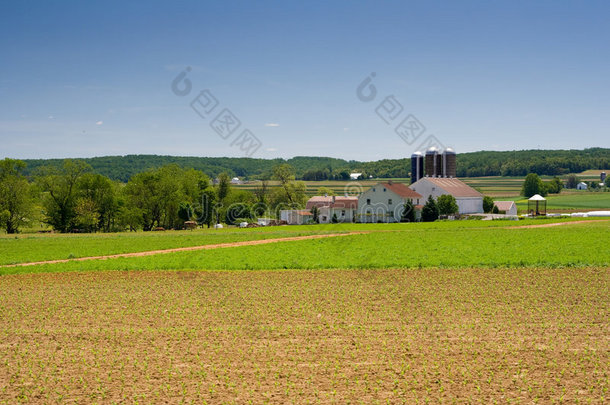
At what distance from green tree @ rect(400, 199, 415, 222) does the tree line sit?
34822 millimetres

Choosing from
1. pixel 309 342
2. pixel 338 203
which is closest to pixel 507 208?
pixel 338 203

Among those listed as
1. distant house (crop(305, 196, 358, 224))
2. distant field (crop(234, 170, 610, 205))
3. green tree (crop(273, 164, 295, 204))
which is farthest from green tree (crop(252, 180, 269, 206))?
distant field (crop(234, 170, 610, 205))

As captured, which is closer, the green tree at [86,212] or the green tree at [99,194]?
the green tree at [86,212]

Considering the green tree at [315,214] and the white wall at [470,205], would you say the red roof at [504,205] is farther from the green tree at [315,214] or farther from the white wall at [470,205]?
the green tree at [315,214]

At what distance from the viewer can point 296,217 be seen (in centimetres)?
10000

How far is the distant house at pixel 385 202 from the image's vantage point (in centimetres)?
8994

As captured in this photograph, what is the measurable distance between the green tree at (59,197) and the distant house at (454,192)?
58147 mm

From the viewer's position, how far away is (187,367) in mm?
13172

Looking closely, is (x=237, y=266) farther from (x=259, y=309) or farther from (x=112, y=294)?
(x=259, y=309)

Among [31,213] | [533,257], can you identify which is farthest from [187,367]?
[31,213]

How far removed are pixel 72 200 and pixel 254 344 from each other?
77.7 meters

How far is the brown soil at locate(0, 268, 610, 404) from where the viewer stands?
38.2ft

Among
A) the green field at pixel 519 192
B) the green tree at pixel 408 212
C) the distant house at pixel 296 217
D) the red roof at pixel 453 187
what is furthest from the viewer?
the green field at pixel 519 192

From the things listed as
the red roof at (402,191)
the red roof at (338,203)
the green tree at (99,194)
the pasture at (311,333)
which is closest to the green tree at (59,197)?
the green tree at (99,194)
